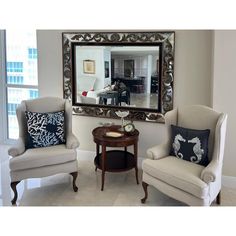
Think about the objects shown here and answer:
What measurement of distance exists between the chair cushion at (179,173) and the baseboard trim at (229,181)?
81cm

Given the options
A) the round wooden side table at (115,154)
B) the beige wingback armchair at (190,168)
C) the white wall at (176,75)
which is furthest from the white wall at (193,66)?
the round wooden side table at (115,154)

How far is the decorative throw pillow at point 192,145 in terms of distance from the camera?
302cm

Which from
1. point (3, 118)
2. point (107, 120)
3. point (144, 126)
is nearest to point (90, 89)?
point (107, 120)

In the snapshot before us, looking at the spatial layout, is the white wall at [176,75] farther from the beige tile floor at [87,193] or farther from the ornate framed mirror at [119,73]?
the beige tile floor at [87,193]

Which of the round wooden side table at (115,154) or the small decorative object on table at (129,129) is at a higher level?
the small decorative object on table at (129,129)

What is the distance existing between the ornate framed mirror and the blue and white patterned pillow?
0.85 meters

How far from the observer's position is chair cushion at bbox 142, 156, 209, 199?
2.72 meters

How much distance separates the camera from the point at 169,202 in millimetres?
3275

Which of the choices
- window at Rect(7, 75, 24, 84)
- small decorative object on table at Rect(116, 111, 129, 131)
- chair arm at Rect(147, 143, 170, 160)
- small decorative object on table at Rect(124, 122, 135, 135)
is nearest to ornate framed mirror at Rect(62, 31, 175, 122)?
small decorative object on table at Rect(116, 111, 129, 131)

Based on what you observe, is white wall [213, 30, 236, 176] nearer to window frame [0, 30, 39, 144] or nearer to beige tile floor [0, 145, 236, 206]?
beige tile floor [0, 145, 236, 206]

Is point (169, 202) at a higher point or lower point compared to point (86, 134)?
lower
